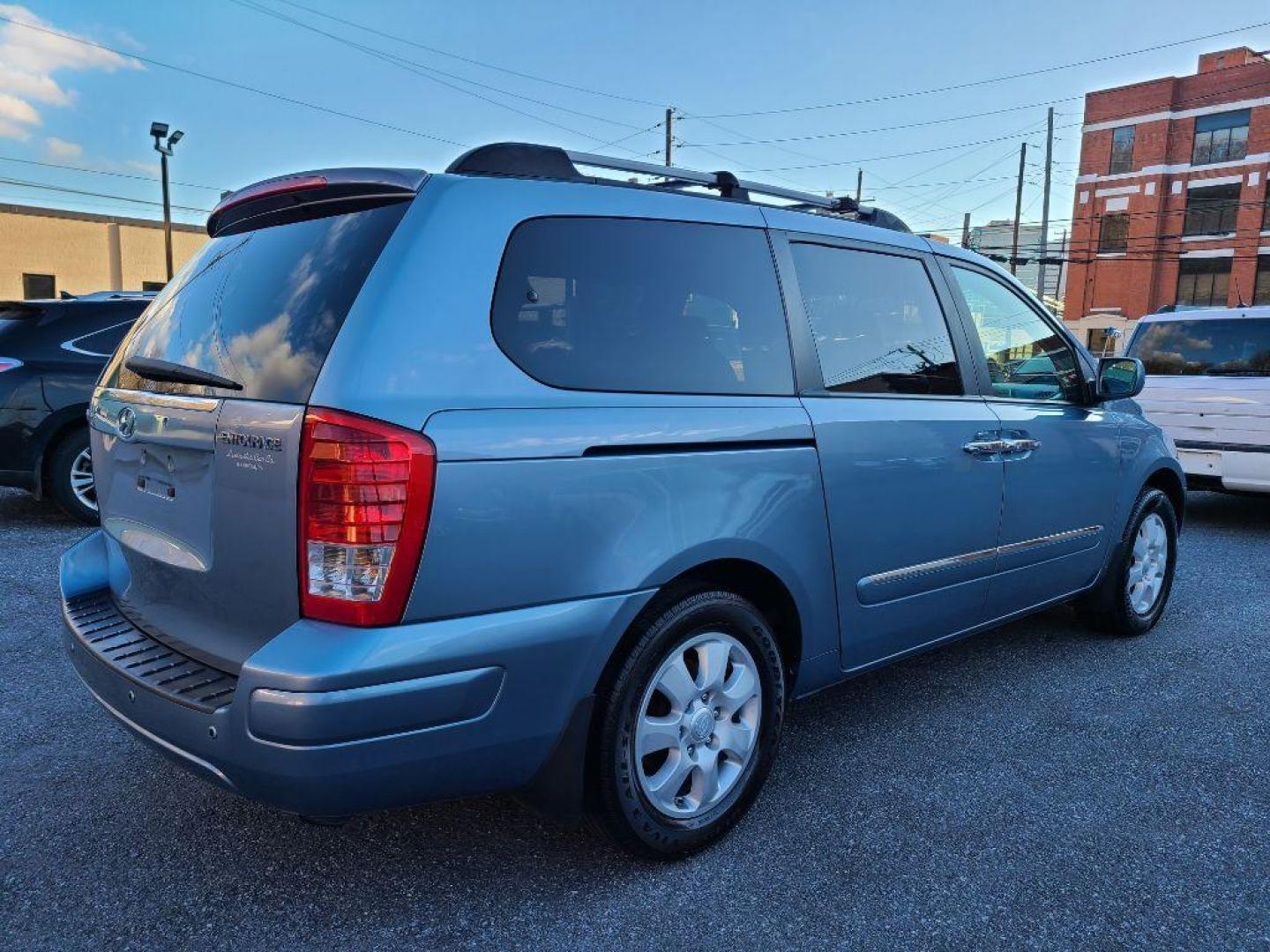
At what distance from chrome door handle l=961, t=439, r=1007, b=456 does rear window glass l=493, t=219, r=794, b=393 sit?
92 cm

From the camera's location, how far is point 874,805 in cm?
278

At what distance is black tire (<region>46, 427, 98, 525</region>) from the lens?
6.32m

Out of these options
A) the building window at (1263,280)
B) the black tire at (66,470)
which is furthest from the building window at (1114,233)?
the black tire at (66,470)

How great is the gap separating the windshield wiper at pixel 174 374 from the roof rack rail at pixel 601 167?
744mm

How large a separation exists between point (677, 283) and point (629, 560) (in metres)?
0.82

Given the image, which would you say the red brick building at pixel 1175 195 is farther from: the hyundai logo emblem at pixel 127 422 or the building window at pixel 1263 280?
the hyundai logo emblem at pixel 127 422

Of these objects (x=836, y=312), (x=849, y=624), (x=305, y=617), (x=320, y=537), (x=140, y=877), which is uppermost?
(x=836, y=312)

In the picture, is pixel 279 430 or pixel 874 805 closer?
pixel 279 430

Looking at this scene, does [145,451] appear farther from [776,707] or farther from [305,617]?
[776,707]

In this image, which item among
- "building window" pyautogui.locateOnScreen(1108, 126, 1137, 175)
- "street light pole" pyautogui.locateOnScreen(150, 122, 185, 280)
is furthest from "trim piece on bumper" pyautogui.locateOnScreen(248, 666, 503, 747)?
"building window" pyautogui.locateOnScreen(1108, 126, 1137, 175)

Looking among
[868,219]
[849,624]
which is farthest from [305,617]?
[868,219]

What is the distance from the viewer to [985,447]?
3.30 meters

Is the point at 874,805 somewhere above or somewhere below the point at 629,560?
below

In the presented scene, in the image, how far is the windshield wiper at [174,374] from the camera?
2.10m
